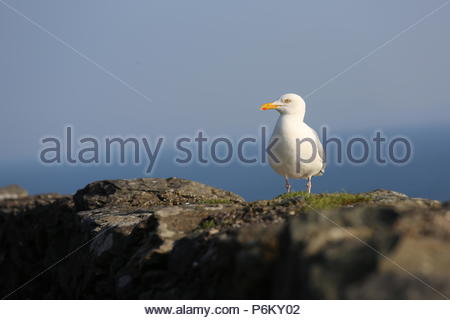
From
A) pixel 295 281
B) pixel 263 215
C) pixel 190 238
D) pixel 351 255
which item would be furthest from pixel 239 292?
pixel 263 215

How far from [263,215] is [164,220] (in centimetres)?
161

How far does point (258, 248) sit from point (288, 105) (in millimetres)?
8410

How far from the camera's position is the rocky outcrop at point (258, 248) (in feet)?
12.4

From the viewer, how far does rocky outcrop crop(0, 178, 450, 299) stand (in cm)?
379

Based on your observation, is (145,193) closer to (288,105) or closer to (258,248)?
(288,105)

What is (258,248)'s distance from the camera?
4.70 meters

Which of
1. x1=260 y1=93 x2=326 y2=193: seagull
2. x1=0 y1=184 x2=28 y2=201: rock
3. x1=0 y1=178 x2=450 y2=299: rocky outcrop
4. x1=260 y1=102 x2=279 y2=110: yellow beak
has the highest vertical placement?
x1=260 y1=102 x2=279 y2=110: yellow beak

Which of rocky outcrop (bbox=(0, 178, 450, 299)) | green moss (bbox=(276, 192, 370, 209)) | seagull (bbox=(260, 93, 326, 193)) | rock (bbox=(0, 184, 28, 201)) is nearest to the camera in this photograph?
rocky outcrop (bbox=(0, 178, 450, 299))

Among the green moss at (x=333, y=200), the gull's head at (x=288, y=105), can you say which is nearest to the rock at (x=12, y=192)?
Answer: the gull's head at (x=288, y=105)

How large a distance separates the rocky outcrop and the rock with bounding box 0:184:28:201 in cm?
1396

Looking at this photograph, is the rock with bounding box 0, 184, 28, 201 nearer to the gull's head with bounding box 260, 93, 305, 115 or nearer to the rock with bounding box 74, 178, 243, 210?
the rock with bounding box 74, 178, 243, 210

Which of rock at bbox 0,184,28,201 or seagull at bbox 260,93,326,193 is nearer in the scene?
seagull at bbox 260,93,326,193

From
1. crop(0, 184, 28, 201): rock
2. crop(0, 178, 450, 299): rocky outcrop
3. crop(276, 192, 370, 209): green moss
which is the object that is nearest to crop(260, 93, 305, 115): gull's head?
crop(0, 178, 450, 299): rocky outcrop

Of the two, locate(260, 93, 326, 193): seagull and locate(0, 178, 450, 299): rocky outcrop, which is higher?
locate(260, 93, 326, 193): seagull
